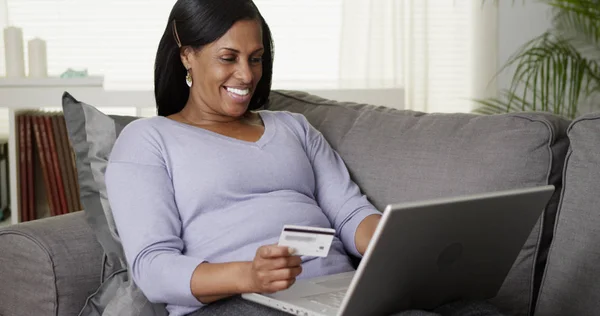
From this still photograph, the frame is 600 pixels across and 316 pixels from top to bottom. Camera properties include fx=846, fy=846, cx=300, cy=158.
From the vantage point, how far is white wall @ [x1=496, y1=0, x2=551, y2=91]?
381cm

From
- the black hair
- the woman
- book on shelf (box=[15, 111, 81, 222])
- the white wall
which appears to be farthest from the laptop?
the white wall

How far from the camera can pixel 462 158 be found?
1.70 metres

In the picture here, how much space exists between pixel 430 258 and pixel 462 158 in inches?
19.5

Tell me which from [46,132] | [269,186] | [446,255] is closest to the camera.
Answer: [446,255]

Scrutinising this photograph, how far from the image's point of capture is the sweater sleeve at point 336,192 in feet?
5.61

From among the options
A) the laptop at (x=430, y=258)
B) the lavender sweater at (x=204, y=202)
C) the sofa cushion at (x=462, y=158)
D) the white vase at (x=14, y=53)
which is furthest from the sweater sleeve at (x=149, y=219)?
the white vase at (x=14, y=53)

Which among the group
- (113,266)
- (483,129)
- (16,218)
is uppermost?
(483,129)

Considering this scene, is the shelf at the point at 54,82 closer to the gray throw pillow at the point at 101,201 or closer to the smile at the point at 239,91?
the gray throw pillow at the point at 101,201

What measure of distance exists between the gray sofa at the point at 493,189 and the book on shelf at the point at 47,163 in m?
1.08

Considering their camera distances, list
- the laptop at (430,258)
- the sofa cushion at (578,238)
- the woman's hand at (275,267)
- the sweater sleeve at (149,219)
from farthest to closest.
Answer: the sofa cushion at (578,238) → the sweater sleeve at (149,219) → the woman's hand at (275,267) → the laptop at (430,258)

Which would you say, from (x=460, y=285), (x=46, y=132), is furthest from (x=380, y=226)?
(x=46, y=132)

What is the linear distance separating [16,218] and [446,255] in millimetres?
1996

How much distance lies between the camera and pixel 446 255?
4.18ft

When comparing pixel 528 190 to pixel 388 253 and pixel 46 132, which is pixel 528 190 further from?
pixel 46 132
